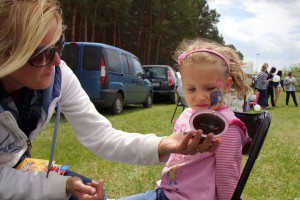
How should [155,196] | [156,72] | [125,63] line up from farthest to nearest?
[156,72] < [125,63] < [155,196]

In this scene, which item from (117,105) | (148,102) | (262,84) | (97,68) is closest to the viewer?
(97,68)

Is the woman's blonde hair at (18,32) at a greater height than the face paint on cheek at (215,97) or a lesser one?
greater

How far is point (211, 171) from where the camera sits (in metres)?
1.72

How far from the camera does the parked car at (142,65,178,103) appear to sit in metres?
14.8

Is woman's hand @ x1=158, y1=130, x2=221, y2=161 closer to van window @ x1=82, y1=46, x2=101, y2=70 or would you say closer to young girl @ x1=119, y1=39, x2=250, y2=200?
young girl @ x1=119, y1=39, x2=250, y2=200

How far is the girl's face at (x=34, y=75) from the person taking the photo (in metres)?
1.56

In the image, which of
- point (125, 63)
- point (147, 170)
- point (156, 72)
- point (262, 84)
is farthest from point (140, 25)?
point (147, 170)

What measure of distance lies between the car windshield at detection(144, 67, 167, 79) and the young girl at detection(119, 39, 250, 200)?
13.0 meters

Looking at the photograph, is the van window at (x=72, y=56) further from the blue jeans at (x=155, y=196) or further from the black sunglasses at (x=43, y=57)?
the black sunglasses at (x=43, y=57)

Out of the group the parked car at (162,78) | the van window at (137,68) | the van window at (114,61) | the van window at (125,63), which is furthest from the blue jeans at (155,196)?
the parked car at (162,78)

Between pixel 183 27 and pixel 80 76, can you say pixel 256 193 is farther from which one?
pixel 183 27

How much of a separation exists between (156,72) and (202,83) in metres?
13.4

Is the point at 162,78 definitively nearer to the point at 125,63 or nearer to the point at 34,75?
the point at 125,63

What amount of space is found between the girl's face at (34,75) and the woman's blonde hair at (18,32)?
0.08 meters
